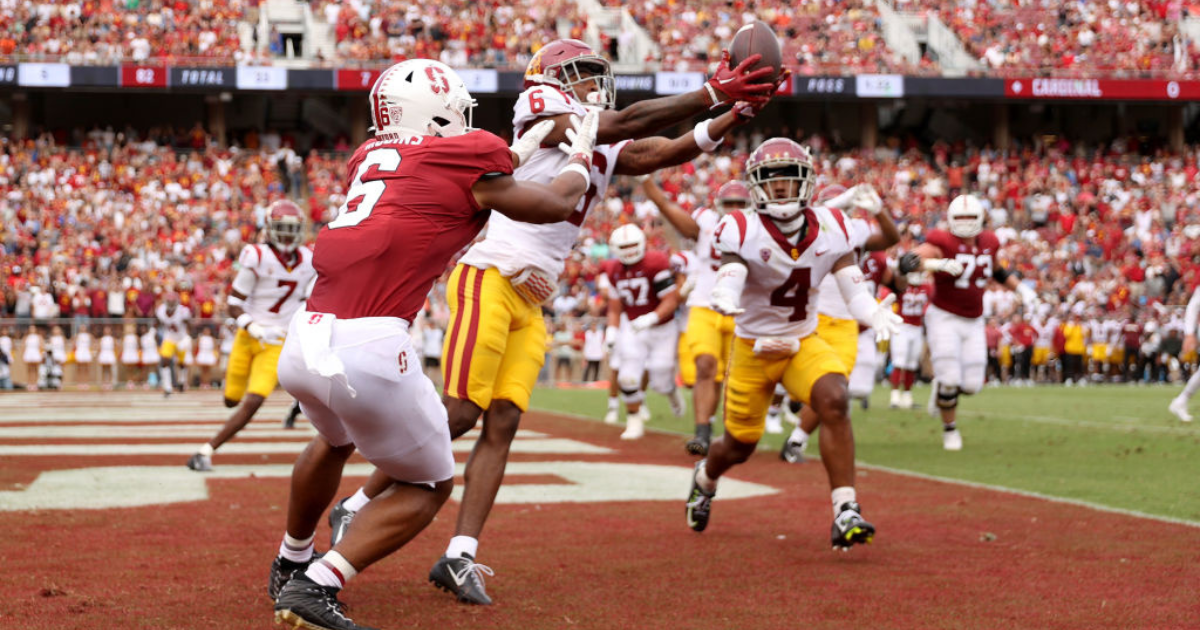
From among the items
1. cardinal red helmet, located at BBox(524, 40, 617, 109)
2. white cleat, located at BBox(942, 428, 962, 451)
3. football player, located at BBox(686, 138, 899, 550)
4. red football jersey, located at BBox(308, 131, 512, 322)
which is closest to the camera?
red football jersey, located at BBox(308, 131, 512, 322)

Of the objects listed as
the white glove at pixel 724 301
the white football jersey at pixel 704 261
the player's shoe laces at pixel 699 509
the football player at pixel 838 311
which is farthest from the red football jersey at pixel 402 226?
the white football jersey at pixel 704 261

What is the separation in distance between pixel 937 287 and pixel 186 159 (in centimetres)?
2348

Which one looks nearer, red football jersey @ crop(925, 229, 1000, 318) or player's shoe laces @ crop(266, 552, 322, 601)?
player's shoe laces @ crop(266, 552, 322, 601)

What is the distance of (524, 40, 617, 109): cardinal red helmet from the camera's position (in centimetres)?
524

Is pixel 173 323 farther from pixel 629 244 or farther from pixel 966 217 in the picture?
pixel 966 217

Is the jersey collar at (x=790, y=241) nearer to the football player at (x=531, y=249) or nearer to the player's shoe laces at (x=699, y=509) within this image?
the football player at (x=531, y=249)

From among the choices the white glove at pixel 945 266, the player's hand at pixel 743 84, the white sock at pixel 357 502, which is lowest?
the white sock at pixel 357 502

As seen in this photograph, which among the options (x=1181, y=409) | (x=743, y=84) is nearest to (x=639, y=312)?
(x=1181, y=409)

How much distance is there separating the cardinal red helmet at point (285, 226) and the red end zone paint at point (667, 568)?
2309 mm

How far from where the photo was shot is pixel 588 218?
2689 cm

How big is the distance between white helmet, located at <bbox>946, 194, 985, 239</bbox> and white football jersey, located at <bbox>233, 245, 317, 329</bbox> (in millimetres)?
5117

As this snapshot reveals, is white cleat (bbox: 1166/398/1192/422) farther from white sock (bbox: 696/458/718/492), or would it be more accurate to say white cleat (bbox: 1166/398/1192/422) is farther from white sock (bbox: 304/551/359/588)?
white sock (bbox: 304/551/359/588)

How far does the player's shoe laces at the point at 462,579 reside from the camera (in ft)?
14.5

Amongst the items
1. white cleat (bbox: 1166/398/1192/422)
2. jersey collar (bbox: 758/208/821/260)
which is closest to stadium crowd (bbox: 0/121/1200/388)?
white cleat (bbox: 1166/398/1192/422)
